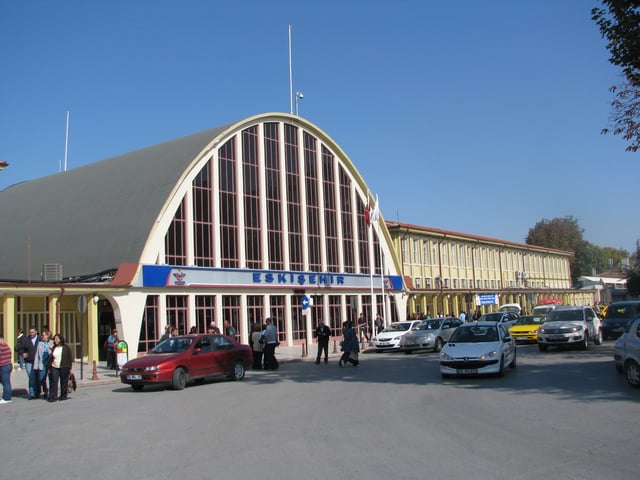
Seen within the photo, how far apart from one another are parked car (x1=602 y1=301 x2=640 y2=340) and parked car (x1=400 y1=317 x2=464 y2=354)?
8084 millimetres

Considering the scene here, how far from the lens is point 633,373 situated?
42.8 ft

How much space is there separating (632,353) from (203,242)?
22897mm

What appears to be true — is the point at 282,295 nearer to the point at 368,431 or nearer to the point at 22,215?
the point at 22,215

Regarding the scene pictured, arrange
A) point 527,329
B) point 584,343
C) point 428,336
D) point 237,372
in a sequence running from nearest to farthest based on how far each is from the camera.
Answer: point 237,372 → point 584,343 → point 428,336 → point 527,329

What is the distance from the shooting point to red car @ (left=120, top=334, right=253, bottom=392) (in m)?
Answer: 16.6

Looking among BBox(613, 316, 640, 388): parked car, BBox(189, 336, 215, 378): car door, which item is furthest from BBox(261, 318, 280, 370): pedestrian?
BBox(613, 316, 640, 388): parked car

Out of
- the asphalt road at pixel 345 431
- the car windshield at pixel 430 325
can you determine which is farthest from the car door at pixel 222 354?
the car windshield at pixel 430 325

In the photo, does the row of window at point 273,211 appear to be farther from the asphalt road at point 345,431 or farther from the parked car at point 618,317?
the parked car at point 618,317

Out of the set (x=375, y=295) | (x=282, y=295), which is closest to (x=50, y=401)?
(x=282, y=295)

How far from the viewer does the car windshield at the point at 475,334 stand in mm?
16797

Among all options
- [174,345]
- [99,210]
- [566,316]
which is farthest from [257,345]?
[99,210]

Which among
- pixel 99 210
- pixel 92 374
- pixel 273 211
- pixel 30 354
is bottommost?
pixel 92 374

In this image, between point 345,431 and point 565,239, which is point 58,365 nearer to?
point 345,431

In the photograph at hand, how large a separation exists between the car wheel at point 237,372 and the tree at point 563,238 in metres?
92.6
